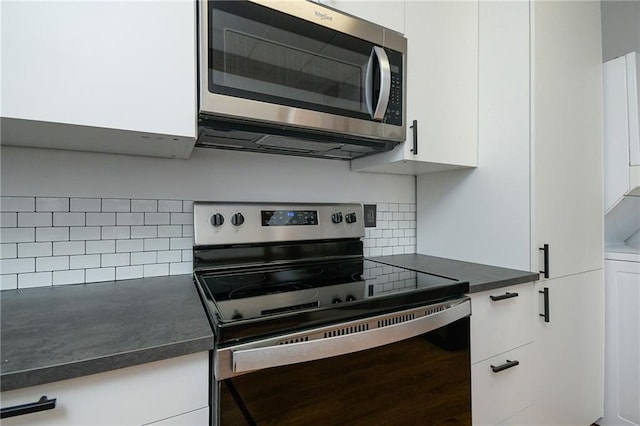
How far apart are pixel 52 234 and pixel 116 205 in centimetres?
20

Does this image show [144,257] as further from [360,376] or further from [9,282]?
[360,376]

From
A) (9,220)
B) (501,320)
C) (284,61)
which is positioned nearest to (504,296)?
(501,320)

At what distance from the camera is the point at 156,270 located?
1.20 m

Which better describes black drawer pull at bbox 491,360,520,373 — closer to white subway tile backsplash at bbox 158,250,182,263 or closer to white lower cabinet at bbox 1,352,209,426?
white lower cabinet at bbox 1,352,209,426

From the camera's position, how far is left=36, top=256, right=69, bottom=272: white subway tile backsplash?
103 cm

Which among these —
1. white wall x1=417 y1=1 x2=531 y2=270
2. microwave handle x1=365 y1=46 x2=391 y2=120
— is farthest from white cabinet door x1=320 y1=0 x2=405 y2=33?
white wall x1=417 y1=1 x2=531 y2=270

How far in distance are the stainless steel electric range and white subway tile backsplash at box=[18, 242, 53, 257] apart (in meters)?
0.45

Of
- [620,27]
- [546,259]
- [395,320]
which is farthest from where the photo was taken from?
[620,27]

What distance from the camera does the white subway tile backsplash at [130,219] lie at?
3.76 feet

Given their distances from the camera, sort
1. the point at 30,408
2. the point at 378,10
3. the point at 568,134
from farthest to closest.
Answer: the point at 568,134, the point at 378,10, the point at 30,408

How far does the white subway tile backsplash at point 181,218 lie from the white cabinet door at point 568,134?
1400mm

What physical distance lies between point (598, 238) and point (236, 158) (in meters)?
1.80

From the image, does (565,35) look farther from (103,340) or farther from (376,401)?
(103,340)

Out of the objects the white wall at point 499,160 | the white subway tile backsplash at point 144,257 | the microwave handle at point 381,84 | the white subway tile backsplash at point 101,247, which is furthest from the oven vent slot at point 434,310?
the white subway tile backsplash at point 101,247
